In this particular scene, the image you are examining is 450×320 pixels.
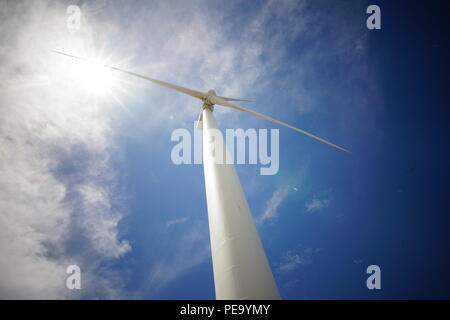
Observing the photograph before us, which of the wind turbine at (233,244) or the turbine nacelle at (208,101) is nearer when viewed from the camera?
the wind turbine at (233,244)

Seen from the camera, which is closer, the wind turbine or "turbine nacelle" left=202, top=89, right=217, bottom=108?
the wind turbine

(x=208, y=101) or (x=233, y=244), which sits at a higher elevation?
(x=208, y=101)

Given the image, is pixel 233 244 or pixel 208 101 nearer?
pixel 233 244

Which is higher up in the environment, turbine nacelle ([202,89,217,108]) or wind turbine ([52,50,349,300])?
turbine nacelle ([202,89,217,108])

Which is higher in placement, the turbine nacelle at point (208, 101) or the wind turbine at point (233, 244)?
the turbine nacelle at point (208, 101)
